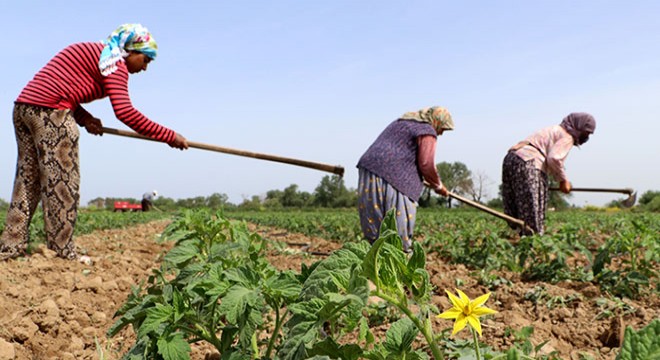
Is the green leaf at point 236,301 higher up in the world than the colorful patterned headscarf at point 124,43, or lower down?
lower down

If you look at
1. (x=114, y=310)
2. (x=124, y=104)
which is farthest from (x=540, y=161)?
(x=114, y=310)

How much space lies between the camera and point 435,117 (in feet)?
14.0

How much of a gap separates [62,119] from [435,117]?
2.94 metres

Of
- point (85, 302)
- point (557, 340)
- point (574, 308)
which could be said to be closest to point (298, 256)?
point (85, 302)

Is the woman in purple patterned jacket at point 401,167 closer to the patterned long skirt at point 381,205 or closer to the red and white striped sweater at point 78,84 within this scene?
the patterned long skirt at point 381,205

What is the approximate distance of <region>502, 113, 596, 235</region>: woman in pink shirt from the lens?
613cm

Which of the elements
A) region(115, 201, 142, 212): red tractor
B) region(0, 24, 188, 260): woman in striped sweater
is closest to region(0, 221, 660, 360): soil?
region(0, 24, 188, 260): woman in striped sweater

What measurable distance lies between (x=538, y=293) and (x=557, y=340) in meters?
0.76

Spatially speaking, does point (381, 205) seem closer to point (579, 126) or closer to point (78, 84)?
point (78, 84)

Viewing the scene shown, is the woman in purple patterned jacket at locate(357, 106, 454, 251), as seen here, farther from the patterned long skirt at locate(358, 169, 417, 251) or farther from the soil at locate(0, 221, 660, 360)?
the soil at locate(0, 221, 660, 360)

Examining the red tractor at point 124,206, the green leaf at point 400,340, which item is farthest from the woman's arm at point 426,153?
the red tractor at point 124,206

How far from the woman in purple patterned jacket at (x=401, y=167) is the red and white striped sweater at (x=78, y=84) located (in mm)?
2015

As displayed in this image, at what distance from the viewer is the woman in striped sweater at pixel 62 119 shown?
412cm

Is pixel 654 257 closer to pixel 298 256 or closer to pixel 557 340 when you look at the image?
pixel 557 340
